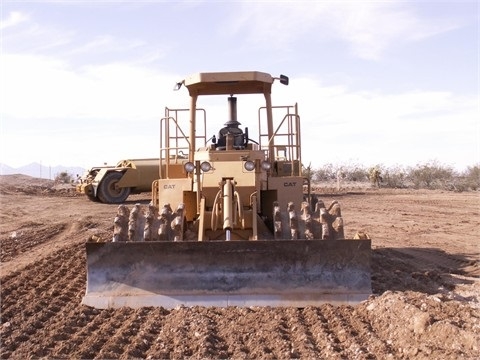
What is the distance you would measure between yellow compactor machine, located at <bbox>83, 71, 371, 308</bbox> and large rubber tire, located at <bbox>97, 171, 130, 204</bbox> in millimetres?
14316

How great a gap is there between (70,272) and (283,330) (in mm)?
4361

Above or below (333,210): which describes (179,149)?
above

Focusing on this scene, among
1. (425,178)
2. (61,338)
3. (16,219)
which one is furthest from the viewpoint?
(425,178)

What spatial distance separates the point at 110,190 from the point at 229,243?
1665cm

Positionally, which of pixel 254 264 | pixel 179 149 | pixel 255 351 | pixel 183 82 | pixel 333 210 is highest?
pixel 183 82

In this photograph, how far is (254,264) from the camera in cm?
743

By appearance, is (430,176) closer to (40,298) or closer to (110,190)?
(110,190)

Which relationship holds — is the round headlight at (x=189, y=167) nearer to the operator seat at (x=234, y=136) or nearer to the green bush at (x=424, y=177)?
the operator seat at (x=234, y=136)

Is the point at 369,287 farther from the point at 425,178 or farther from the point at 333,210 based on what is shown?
the point at 425,178

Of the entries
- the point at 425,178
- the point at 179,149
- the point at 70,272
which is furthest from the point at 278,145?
the point at 425,178

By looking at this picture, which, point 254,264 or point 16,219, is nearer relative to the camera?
point 254,264

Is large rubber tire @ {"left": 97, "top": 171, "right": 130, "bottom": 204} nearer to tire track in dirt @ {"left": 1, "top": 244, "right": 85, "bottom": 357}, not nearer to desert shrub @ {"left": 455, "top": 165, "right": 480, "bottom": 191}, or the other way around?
tire track in dirt @ {"left": 1, "top": 244, "right": 85, "bottom": 357}

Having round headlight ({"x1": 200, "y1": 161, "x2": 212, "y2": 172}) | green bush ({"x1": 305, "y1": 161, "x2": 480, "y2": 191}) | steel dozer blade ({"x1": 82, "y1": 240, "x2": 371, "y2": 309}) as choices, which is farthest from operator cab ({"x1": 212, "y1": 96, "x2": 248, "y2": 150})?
green bush ({"x1": 305, "y1": 161, "x2": 480, "y2": 191})

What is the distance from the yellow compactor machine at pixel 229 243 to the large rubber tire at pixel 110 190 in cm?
1432
